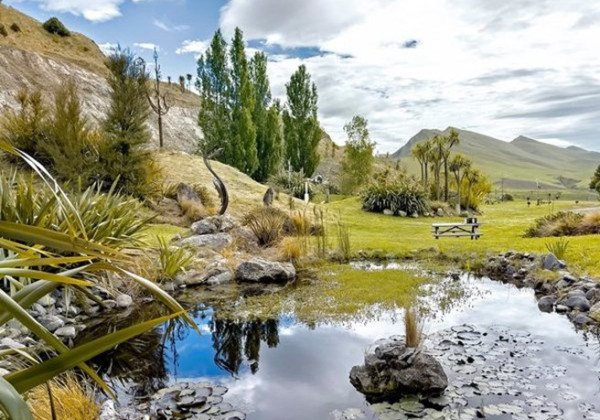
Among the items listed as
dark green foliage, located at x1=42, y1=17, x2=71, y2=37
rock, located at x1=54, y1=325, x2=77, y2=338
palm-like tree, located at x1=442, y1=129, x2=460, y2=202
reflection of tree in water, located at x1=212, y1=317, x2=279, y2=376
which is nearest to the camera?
reflection of tree in water, located at x1=212, y1=317, x2=279, y2=376

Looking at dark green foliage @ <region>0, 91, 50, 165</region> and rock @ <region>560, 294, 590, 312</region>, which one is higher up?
dark green foliage @ <region>0, 91, 50, 165</region>

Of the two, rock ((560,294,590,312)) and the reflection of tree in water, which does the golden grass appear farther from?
rock ((560,294,590,312))

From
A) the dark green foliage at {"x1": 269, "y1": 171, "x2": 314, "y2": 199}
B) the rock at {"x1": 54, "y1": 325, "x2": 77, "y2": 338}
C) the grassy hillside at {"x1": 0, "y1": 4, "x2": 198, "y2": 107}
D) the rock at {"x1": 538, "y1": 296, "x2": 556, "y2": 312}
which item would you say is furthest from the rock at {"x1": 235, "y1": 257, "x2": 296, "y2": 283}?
the grassy hillside at {"x1": 0, "y1": 4, "x2": 198, "y2": 107}

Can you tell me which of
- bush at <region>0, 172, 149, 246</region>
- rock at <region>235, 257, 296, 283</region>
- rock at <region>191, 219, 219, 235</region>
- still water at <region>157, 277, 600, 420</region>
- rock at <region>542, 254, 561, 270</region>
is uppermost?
bush at <region>0, 172, 149, 246</region>

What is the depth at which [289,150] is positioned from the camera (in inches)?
1275

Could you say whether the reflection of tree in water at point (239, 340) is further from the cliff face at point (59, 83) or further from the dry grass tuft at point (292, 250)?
the cliff face at point (59, 83)

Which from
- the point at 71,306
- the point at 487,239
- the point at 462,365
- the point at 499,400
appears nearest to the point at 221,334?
the point at 71,306

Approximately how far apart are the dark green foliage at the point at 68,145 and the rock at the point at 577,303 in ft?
42.9

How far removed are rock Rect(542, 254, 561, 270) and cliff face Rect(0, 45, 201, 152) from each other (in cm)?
2526

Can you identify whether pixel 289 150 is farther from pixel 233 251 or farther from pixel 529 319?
pixel 529 319

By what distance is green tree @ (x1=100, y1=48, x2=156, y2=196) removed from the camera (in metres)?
15.0

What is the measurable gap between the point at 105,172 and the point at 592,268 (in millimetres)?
13426

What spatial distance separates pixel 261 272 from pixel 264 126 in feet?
70.8

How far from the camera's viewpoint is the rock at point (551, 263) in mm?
8726
